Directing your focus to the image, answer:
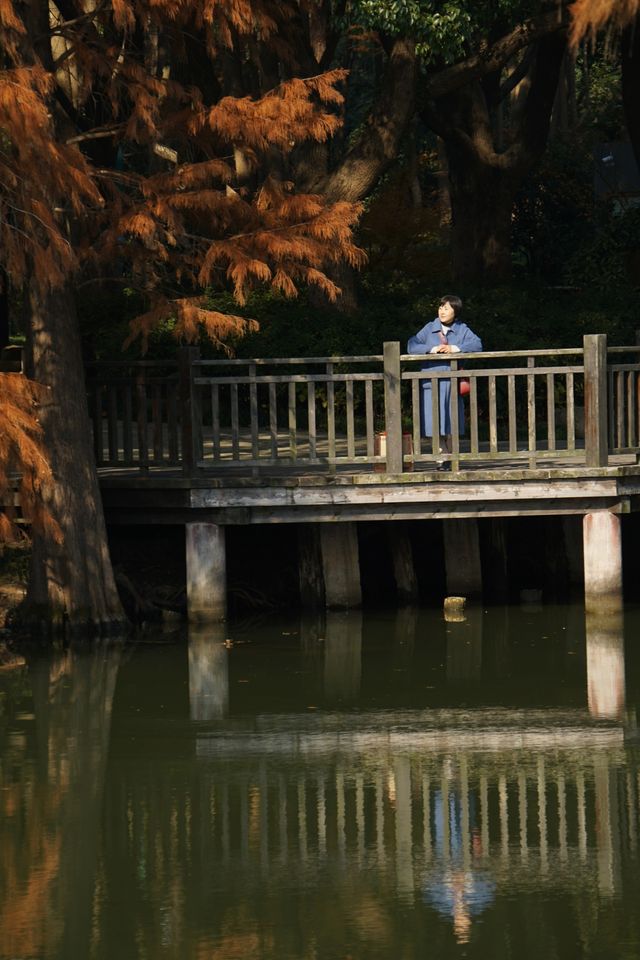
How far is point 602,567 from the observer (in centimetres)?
1600

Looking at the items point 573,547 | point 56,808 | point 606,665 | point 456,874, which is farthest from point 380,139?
point 456,874

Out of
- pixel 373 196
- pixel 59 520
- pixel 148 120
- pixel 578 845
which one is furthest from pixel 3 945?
pixel 373 196

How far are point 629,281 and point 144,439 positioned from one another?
12014 mm

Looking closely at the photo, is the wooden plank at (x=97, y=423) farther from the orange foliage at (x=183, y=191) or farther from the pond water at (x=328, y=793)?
the pond water at (x=328, y=793)

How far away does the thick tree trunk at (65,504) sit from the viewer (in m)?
15.3

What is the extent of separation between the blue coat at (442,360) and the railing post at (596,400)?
3.41 feet

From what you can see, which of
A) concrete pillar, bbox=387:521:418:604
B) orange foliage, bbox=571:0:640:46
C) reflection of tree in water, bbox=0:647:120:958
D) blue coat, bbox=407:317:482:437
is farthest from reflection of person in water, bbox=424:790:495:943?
orange foliage, bbox=571:0:640:46

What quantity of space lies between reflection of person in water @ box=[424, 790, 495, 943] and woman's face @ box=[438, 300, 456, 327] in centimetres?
641

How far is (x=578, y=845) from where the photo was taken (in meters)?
9.72

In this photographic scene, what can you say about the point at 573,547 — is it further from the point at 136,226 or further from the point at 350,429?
the point at 136,226

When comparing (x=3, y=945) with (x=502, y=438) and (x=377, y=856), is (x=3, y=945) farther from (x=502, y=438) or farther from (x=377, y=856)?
(x=502, y=438)

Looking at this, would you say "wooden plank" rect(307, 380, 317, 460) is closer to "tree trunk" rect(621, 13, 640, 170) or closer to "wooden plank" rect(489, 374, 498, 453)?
"wooden plank" rect(489, 374, 498, 453)

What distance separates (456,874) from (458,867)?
0.13 meters

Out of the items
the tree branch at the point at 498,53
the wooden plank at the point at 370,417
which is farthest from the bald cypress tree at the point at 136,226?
the tree branch at the point at 498,53
